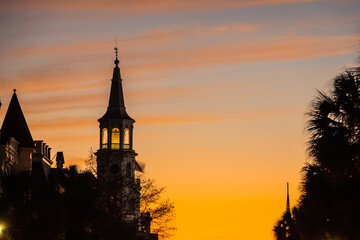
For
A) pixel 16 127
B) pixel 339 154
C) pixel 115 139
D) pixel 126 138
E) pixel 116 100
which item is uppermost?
pixel 116 100

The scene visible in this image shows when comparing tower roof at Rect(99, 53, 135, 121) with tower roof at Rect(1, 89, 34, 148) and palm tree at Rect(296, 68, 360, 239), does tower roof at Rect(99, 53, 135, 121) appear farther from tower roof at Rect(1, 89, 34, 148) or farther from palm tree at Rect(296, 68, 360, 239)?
palm tree at Rect(296, 68, 360, 239)

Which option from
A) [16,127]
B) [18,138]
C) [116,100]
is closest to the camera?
[18,138]

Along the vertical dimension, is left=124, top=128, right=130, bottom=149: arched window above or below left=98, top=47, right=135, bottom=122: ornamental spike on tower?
below

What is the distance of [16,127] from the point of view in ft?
249

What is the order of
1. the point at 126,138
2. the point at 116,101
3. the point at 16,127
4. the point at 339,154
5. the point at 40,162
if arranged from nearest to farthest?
the point at 339,154, the point at 16,127, the point at 40,162, the point at 116,101, the point at 126,138

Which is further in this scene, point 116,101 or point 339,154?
point 116,101

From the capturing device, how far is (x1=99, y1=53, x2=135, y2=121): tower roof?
154 metres

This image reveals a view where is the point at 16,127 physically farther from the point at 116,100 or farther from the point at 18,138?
the point at 116,100

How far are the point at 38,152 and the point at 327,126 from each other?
56174mm

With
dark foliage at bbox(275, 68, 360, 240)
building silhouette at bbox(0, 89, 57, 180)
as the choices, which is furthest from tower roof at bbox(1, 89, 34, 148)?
dark foliage at bbox(275, 68, 360, 240)

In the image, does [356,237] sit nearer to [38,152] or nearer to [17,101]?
[17,101]

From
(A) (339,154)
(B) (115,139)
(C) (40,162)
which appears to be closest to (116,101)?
(B) (115,139)

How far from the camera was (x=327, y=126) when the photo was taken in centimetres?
3728

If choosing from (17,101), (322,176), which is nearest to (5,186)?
(322,176)
